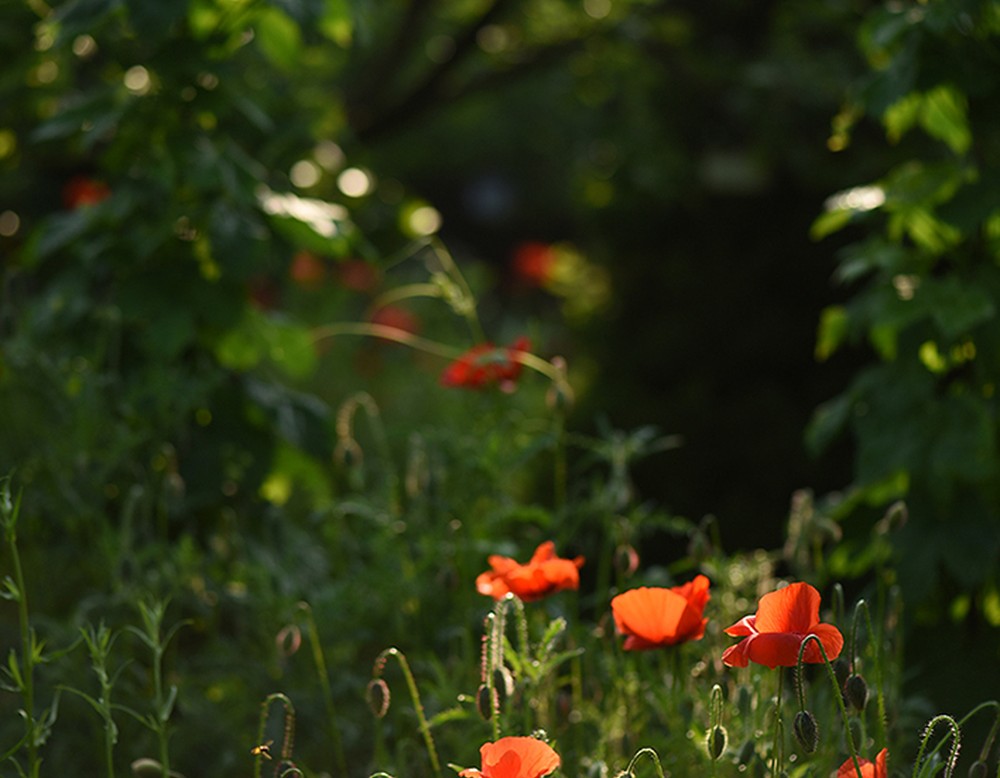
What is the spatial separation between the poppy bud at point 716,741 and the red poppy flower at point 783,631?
74mm

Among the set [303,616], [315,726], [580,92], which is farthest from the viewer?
[580,92]

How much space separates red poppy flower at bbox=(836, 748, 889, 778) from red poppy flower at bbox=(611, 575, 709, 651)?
236 mm

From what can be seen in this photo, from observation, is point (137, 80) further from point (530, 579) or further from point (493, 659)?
point (493, 659)

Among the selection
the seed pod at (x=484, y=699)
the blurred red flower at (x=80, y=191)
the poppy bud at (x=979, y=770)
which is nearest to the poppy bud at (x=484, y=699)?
the seed pod at (x=484, y=699)

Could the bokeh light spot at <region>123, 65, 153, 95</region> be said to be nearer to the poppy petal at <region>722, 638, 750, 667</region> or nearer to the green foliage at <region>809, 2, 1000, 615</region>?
the green foliage at <region>809, 2, 1000, 615</region>

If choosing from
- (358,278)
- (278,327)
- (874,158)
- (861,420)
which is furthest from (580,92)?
(861,420)

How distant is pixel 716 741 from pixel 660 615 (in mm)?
191

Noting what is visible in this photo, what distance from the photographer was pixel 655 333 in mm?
4203

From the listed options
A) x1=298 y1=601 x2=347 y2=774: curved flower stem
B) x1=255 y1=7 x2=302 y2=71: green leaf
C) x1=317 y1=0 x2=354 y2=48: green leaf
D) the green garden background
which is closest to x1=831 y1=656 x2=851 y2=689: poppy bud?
the green garden background

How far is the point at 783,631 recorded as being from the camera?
1.23m

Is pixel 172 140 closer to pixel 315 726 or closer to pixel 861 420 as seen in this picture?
pixel 315 726

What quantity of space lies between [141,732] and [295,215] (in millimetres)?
991

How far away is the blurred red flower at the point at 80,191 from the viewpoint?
12.7 feet

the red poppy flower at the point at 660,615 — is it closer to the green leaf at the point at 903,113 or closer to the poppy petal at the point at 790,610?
the poppy petal at the point at 790,610
